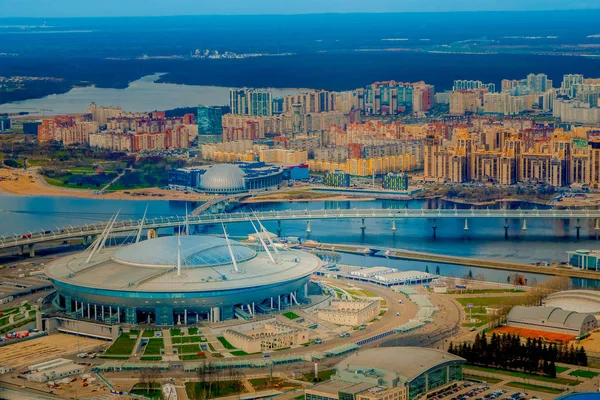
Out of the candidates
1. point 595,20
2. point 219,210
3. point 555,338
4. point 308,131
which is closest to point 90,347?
point 555,338

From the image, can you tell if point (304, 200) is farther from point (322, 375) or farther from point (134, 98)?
point (134, 98)

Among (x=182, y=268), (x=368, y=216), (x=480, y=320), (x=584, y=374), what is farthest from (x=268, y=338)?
(x=368, y=216)

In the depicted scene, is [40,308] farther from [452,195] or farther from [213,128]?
[213,128]

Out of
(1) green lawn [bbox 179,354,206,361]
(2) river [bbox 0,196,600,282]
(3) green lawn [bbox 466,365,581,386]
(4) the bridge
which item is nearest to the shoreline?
(2) river [bbox 0,196,600,282]

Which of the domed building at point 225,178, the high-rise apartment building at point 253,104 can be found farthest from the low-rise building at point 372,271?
the high-rise apartment building at point 253,104

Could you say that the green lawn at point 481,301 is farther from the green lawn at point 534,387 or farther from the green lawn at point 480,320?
the green lawn at point 534,387
